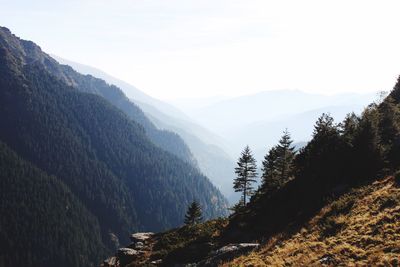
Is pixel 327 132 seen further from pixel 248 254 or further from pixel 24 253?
pixel 24 253

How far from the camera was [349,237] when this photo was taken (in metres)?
23.9

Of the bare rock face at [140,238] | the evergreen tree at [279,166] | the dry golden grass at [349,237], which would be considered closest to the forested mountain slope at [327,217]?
the dry golden grass at [349,237]

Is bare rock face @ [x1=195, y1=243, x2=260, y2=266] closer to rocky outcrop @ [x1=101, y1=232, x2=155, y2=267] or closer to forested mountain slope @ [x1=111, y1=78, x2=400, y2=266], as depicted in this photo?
forested mountain slope @ [x1=111, y1=78, x2=400, y2=266]

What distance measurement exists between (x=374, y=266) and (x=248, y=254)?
10732 mm

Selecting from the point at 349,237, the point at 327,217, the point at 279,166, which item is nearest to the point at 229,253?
the point at 327,217

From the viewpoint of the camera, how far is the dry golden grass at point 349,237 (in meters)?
21.0

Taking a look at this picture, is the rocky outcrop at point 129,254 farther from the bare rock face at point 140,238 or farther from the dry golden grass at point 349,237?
the dry golden grass at point 349,237

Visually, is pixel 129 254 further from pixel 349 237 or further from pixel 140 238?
pixel 349 237

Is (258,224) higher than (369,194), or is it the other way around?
(369,194)

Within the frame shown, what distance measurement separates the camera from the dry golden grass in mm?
20984

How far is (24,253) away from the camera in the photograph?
191750 millimetres

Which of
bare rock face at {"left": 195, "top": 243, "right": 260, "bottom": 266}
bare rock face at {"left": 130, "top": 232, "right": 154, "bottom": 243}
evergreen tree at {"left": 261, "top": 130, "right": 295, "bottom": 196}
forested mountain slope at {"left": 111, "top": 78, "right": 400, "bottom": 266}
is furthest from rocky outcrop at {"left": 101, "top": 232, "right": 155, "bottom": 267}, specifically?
evergreen tree at {"left": 261, "top": 130, "right": 295, "bottom": 196}

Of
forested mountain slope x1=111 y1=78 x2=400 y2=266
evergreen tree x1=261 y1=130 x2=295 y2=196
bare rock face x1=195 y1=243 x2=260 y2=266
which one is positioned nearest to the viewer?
forested mountain slope x1=111 y1=78 x2=400 y2=266

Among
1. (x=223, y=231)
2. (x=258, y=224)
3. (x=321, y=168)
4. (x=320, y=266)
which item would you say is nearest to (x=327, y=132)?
(x=321, y=168)
